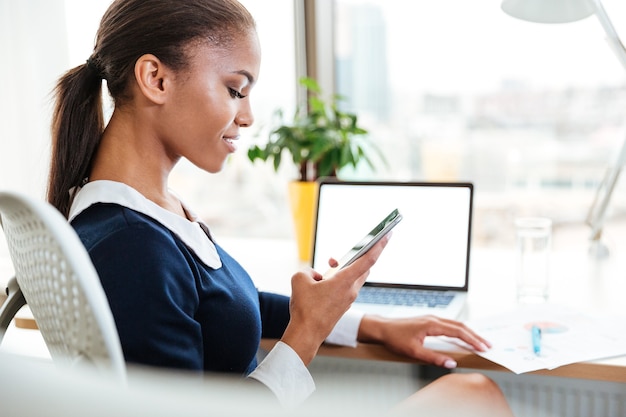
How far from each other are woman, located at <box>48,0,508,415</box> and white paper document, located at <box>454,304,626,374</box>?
0.29 feet

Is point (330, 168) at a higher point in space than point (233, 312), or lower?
higher

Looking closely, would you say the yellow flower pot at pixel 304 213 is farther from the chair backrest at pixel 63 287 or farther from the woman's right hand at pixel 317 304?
the chair backrest at pixel 63 287

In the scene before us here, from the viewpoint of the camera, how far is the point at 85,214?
0.87 metres

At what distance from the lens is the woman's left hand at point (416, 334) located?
1068 millimetres

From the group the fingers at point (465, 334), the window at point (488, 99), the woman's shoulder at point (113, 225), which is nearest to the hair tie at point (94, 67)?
Answer: the woman's shoulder at point (113, 225)

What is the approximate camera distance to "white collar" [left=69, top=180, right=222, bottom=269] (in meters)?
0.86

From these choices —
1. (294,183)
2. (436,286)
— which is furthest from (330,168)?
(436,286)

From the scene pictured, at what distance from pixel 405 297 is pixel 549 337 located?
12.4 inches

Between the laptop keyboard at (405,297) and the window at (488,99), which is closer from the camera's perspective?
the laptop keyboard at (405,297)

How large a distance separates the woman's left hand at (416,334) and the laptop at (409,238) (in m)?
0.16

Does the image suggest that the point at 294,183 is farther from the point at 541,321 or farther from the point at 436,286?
the point at 541,321

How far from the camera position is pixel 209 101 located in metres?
0.93

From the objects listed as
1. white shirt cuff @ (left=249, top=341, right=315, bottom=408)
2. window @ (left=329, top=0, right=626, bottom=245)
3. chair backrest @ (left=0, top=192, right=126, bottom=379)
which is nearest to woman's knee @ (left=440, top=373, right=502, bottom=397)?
white shirt cuff @ (left=249, top=341, right=315, bottom=408)

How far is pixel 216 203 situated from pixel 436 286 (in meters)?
1.13
